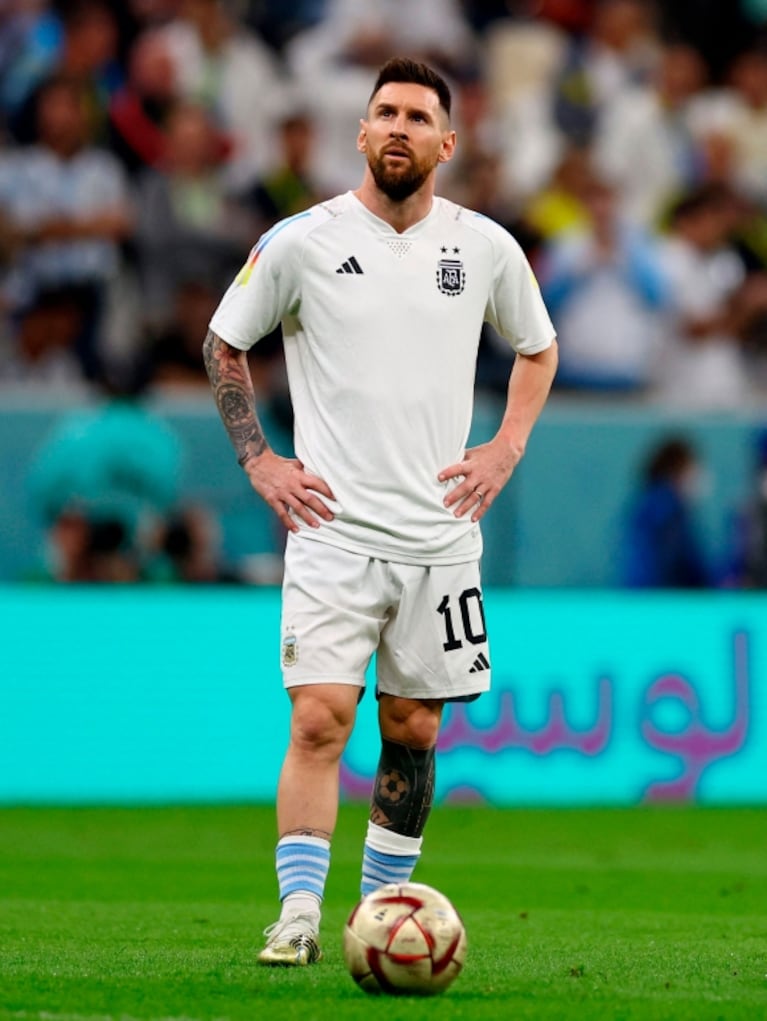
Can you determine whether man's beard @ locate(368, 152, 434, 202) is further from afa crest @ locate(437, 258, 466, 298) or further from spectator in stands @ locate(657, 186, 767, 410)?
spectator in stands @ locate(657, 186, 767, 410)

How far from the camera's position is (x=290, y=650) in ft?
20.4

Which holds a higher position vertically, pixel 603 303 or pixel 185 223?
pixel 185 223

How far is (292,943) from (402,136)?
2408 mm

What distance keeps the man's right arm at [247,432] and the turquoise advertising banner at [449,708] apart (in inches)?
226

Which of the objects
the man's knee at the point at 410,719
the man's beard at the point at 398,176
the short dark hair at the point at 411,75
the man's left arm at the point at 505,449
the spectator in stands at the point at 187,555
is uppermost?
the short dark hair at the point at 411,75

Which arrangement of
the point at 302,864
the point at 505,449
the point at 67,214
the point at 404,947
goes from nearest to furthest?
the point at 404,947, the point at 302,864, the point at 505,449, the point at 67,214

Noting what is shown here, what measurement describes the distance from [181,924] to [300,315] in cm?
232

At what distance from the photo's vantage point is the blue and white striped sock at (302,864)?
20.0ft

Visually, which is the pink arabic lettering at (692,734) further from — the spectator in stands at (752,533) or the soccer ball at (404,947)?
the soccer ball at (404,947)

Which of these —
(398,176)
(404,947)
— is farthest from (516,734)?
(404,947)

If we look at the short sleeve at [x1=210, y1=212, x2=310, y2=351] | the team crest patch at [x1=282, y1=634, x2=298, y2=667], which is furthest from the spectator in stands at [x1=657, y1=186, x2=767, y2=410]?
the team crest patch at [x1=282, y1=634, x2=298, y2=667]

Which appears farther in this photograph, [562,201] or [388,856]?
[562,201]

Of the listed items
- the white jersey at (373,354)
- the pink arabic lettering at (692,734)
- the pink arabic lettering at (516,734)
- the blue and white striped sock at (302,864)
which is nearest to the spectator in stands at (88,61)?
the pink arabic lettering at (516,734)

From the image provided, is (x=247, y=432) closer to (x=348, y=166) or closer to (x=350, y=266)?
(x=350, y=266)
